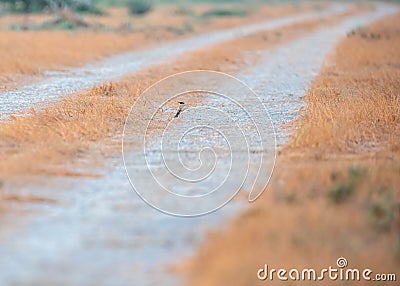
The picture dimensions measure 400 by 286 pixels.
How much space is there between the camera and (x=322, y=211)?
628cm

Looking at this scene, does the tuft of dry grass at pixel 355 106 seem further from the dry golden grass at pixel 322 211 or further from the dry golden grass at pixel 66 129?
the dry golden grass at pixel 66 129

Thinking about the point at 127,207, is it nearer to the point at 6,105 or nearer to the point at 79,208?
the point at 79,208

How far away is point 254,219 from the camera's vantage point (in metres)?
6.19

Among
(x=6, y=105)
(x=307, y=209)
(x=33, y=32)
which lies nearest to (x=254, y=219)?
(x=307, y=209)

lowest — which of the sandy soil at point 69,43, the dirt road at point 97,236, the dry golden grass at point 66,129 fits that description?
the dirt road at point 97,236

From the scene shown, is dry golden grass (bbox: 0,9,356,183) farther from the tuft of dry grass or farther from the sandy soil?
the sandy soil

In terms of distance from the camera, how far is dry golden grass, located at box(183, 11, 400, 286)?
5566 millimetres

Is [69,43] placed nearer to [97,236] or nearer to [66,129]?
[66,129]

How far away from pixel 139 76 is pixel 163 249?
37.8ft

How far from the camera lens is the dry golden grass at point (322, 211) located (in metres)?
5.57

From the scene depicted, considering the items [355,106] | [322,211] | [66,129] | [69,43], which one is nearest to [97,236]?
[322,211]

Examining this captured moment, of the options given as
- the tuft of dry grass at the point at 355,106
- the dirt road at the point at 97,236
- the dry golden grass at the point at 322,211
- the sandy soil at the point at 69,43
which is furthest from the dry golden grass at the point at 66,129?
the sandy soil at the point at 69,43

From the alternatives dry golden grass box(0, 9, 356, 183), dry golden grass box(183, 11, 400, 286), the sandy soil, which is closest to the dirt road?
dry golden grass box(183, 11, 400, 286)

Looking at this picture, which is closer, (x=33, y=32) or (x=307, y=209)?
(x=307, y=209)
